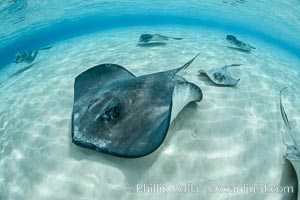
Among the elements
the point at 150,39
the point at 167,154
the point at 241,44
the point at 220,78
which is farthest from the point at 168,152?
the point at 241,44

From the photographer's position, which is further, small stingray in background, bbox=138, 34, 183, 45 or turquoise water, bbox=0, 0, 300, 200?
small stingray in background, bbox=138, 34, 183, 45

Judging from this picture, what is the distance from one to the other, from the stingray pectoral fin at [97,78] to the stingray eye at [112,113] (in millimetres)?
1183

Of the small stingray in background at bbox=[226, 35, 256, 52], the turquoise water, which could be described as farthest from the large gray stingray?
the small stingray in background at bbox=[226, 35, 256, 52]

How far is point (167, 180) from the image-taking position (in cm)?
→ 317

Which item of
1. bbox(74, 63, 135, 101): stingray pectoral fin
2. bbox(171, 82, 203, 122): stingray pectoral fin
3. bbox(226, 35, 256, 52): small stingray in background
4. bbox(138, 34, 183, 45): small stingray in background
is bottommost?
bbox(226, 35, 256, 52): small stingray in background

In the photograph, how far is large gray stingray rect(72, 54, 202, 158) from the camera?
282 centimetres

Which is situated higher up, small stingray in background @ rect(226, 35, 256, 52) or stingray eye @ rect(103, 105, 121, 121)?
stingray eye @ rect(103, 105, 121, 121)

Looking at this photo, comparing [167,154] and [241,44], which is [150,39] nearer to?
[241,44]

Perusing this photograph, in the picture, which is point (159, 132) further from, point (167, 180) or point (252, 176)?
point (252, 176)

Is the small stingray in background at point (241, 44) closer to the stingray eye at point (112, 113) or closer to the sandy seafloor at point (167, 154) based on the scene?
the sandy seafloor at point (167, 154)

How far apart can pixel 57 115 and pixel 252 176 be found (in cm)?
371

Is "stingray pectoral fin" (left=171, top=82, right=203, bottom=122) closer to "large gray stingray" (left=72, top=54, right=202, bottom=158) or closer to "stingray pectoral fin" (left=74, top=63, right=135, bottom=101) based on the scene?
"large gray stingray" (left=72, top=54, right=202, bottom=158)

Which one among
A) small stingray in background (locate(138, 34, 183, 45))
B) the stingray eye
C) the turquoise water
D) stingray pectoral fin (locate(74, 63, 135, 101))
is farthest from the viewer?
small stingray in background (locate(138, 34, 183, 45))

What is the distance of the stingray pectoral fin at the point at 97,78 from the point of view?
14.5 ft
